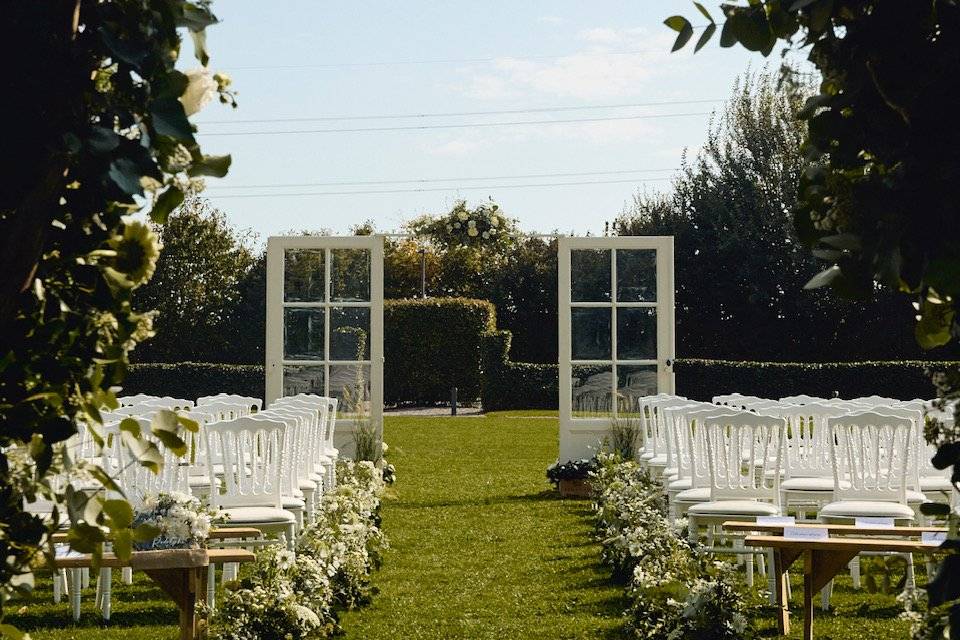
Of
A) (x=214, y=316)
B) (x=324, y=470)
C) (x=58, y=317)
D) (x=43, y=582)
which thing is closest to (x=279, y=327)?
(x=324, y=470)

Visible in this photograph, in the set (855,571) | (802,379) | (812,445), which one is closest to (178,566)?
(855,571)

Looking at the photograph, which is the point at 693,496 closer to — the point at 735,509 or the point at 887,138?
the point at 735,509

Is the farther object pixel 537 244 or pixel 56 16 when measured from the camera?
pixel 537 244

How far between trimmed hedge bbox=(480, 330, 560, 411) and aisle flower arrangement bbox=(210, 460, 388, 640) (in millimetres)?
14483

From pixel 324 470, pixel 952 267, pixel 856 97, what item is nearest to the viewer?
pixel 952 267

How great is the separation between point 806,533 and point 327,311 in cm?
665

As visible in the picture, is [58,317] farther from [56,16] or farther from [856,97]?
[856,97]

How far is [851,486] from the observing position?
680cm

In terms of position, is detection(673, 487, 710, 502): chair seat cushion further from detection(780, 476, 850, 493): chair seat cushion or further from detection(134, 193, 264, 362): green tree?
detection(134, 193, 264, 362): green tree

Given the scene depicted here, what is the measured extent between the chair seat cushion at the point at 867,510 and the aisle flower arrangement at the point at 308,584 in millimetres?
2511

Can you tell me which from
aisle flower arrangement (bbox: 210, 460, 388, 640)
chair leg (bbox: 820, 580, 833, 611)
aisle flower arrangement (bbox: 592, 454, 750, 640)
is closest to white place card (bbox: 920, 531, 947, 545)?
aisle flower arrangement (bbox: 592, 454, 750, 640)

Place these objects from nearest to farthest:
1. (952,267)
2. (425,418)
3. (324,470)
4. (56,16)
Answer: (952,267) → (56,16) → (324,470) → (425,418)

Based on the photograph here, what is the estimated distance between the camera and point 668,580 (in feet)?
17.2

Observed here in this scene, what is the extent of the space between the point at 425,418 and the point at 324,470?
12.0m
